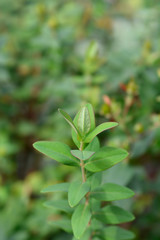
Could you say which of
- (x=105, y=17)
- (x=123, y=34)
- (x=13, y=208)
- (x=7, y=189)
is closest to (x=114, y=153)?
(x=13, y=208)

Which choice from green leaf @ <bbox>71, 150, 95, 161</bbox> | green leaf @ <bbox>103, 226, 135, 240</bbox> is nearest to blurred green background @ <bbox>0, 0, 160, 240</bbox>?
green leaf @ <bbox>103, 226, 135, 240</bbox>

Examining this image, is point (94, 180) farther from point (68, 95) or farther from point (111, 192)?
point (68, 95)

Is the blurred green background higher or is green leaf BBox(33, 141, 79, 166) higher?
green leaf BBox(33, 141, 79, 166)

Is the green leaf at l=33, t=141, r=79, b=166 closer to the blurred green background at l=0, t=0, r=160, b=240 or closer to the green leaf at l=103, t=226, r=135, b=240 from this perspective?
the green leaf at l=103, t=226, r=135, b=240

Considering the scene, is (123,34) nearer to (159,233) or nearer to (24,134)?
(24,134)

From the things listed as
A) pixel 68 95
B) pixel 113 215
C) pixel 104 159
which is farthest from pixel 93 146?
pixel 68 95

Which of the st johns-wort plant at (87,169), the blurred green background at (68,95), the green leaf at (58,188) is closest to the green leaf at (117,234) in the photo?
the st johns-wort plant at (87,169)

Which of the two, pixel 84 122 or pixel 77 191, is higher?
pixel 84 122
